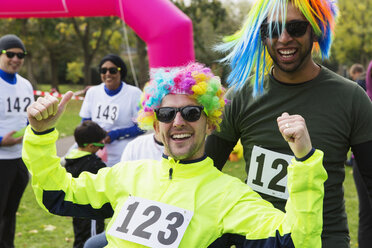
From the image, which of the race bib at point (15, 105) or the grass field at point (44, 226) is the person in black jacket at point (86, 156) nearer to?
the race bib at point (15, 105)

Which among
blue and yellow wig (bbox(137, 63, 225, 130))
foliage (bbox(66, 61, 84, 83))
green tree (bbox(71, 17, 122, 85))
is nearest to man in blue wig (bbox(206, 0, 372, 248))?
blue and yellow wig (bbox(137, 63, 225, 130))

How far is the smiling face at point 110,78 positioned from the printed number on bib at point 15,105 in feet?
2.89

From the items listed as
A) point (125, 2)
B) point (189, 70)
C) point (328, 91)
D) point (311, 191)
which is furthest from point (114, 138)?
point (311, 191)

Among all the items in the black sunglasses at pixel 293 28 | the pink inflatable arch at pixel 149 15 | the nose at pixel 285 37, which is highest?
the pink inflatable arch at pixel 149 15

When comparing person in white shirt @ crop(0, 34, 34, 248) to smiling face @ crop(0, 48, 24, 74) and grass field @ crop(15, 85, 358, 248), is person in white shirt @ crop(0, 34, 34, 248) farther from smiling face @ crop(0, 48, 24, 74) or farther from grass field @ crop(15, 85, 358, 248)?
grass field @ crop(15, 85, 358, 248)

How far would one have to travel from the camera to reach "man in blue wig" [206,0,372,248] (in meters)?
2.12

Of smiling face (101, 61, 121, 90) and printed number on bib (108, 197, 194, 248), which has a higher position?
smiling face (101, 61, 121, 90)

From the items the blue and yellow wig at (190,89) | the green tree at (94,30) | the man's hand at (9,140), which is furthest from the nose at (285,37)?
the green tree at (94,30)

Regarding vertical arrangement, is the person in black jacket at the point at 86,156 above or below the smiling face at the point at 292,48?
below

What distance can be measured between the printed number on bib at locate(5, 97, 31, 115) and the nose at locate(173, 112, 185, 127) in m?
2.93

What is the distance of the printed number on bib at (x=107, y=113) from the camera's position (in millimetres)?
4941

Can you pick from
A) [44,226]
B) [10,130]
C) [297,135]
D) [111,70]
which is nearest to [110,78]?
[111,70]

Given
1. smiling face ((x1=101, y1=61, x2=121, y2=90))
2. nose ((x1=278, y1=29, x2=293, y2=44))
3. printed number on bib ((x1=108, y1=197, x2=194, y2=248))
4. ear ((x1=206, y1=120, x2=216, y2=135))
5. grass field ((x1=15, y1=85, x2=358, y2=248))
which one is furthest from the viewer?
grass field ((x1=15, y1=85, x2=358, y2=248))

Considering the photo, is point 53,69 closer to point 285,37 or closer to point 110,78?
point 110,78
